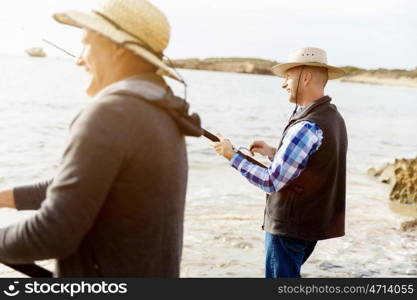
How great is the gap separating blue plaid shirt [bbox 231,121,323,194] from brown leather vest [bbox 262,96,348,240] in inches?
1.8

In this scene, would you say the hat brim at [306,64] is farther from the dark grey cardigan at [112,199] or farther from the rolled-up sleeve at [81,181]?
the rolled-up sleeve at [81,181]

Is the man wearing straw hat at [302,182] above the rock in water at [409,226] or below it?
above

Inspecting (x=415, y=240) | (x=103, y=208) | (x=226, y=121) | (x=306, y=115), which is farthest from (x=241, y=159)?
(x=226, y=121)

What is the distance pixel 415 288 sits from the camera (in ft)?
13.8

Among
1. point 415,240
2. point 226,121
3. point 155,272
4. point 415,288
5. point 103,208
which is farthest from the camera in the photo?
point 226,121

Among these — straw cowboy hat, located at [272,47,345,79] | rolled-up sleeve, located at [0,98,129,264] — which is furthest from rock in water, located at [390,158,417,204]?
rolled-up sleeve, located at [0,98,129,264]

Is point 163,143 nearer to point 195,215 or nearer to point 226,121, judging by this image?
point 195,215

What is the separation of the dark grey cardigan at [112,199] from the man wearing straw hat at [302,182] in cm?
151

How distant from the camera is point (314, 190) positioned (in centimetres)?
344

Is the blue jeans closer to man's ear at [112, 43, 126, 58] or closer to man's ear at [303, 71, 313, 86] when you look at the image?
man's ear at [303, 71, 313, 86]

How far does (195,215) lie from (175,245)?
718 cm

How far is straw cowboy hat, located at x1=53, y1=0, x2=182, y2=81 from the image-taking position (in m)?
1.89

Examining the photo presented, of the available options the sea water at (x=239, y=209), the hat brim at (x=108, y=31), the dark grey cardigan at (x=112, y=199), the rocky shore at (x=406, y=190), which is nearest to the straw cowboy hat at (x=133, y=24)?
the hat brim at (x=108, y=31)

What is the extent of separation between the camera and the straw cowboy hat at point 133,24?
6.22 feet
